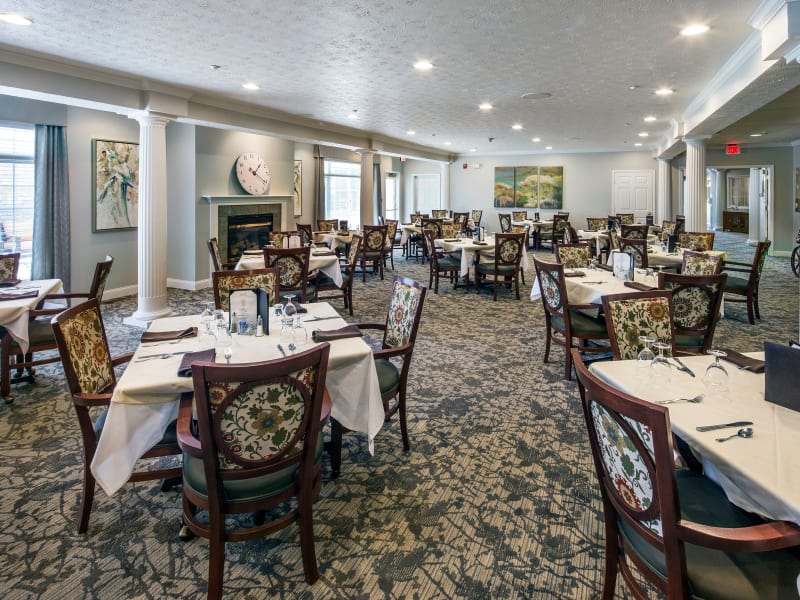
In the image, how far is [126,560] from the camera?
206cm

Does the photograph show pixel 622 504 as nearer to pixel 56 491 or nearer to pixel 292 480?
pixel 292 480

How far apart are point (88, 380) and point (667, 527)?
2.27 meters

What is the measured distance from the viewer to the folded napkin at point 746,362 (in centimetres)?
210

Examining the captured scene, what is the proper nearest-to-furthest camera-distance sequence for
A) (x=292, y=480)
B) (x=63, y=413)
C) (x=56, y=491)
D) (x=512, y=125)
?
1. (x=292, y=480)
2. (x=56, y=491)
3. (x=63, y=413)
4. (x=512, y=125)

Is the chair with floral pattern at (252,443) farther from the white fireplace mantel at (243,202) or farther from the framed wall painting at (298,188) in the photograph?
the framed wall painting at (298,188)

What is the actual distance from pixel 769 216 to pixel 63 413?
51.4 feet

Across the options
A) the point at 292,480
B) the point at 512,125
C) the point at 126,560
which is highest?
the point at 512,125

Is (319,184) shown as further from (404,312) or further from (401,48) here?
(404,312)

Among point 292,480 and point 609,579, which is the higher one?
point 292,480

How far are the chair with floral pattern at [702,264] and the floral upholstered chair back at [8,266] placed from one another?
21.1ft

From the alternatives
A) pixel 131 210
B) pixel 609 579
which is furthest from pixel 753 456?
pixel 131 210

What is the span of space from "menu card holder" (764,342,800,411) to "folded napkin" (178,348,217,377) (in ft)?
7.04

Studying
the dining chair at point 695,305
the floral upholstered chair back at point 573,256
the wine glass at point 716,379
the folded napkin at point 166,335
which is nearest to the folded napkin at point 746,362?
the wine glass at point 716,379

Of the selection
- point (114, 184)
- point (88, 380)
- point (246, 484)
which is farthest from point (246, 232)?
point (246, 484)
